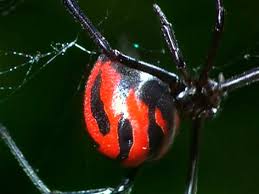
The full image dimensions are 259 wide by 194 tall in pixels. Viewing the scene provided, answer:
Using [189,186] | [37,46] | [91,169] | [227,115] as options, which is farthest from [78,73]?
[189,186]

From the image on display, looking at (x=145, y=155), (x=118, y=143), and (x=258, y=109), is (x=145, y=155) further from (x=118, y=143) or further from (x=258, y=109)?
(x=258, y=109)

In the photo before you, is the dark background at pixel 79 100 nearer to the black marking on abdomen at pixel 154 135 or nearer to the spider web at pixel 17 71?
the spider web at pixel 17 71


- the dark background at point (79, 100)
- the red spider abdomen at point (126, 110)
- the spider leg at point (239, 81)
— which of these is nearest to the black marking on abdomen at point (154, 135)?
the red spider abdomen at point (126, 110)

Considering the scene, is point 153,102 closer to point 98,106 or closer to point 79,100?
point 98,106

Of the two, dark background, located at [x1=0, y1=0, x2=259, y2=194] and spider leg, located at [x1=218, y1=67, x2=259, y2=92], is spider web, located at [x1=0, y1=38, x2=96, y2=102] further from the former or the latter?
spider leg, located at [x1=218, y1=67, x2=259, y2=92]

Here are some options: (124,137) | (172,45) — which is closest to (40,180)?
(124,137)
